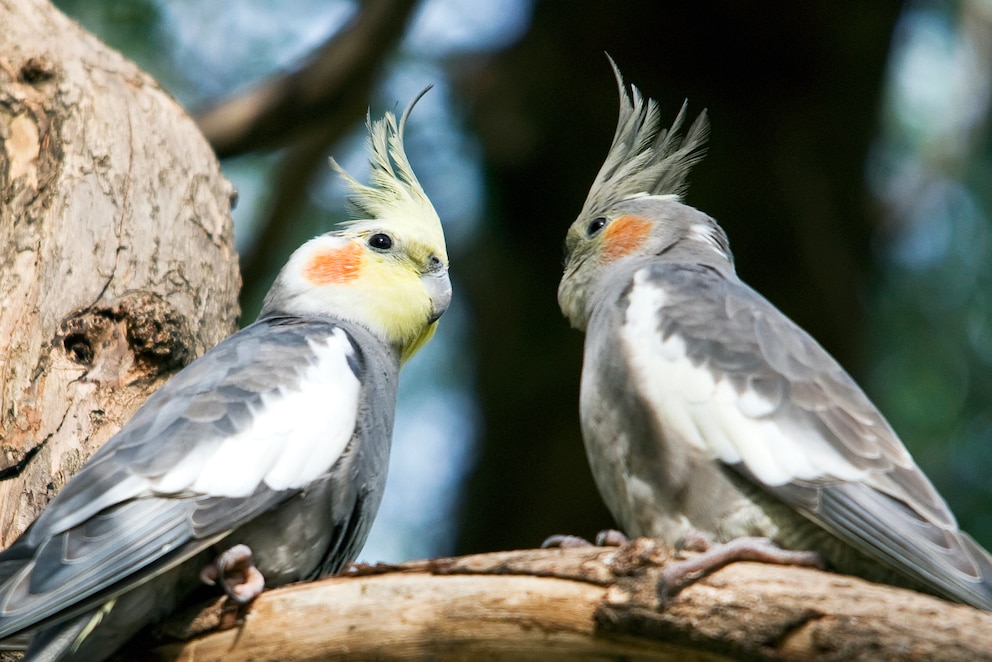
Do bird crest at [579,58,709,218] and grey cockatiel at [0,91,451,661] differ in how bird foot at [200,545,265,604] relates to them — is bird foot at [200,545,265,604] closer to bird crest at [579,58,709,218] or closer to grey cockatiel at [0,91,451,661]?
grey cockatiel at [0,91,451,661]

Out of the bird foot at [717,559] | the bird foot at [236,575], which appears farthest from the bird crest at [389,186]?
the bird foot at [717,559]

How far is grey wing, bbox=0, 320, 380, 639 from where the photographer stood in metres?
2.93

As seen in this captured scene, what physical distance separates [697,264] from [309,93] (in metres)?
3.35

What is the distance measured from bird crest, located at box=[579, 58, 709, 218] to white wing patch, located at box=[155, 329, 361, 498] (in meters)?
1.64

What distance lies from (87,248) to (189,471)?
4.97 ft

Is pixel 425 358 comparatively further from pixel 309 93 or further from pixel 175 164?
pixel 175 164

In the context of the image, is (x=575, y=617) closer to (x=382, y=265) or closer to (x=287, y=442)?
(x=287, y=442)

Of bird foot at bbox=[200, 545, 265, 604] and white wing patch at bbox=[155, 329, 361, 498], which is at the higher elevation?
white wing patch at bbox=[155, 329, 361, 498]

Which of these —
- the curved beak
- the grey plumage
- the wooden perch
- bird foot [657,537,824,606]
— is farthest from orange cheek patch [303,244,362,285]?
bird foot [657,537,824,606]

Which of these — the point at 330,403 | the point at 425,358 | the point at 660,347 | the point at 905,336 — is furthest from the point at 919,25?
the point at 330,403

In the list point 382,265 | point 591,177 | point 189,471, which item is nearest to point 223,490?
point 189,471

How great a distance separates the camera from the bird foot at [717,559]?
275 cm

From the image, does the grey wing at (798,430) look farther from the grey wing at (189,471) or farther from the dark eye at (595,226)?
the grey wing at (189,471)

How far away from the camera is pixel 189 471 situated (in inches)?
128
